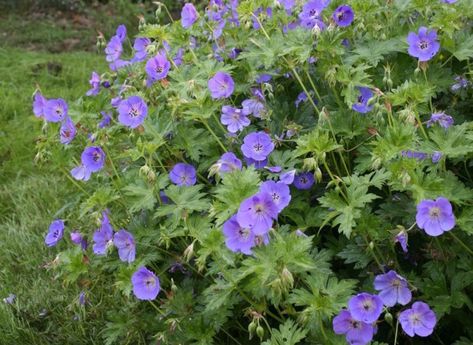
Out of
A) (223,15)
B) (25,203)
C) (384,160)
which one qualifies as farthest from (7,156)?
(384,160)

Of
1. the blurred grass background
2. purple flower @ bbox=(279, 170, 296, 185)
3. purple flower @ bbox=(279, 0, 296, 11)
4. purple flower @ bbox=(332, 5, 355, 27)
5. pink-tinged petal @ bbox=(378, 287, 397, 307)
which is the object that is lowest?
the blurred grass background

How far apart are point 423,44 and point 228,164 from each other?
2.15 ft

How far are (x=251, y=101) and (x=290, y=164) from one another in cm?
25

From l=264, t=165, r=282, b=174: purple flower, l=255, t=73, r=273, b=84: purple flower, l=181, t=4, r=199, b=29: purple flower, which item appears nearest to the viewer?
l=264, t=165, r=282, b=174: purple flower

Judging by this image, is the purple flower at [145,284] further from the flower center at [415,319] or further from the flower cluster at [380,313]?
the flower center at [415,319]

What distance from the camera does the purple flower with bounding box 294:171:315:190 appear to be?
1856 millimetres

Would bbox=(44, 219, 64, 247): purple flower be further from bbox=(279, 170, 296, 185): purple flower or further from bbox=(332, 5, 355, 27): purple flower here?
bbox=(332, 5, 355, 27): purple flower

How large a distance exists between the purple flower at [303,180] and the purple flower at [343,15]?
45 centimetres

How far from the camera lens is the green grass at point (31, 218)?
8.13 ft

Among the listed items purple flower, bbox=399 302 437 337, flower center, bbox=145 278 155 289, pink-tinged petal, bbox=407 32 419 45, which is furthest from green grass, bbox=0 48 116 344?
pink-tinged petal, bbox=407 32 419 45

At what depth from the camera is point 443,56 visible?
2096 mm

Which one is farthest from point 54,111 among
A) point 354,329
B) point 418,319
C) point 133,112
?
point 418,319

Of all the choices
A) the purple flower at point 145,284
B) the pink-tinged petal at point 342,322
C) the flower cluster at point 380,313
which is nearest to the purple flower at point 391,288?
the flower cluster at point 380,313

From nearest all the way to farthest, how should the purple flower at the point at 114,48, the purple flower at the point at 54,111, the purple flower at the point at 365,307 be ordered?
1. the purple flower at the point at 365,307
2. the purple flower at the point at 54,111
3. the purple flower at the point at 114,48
